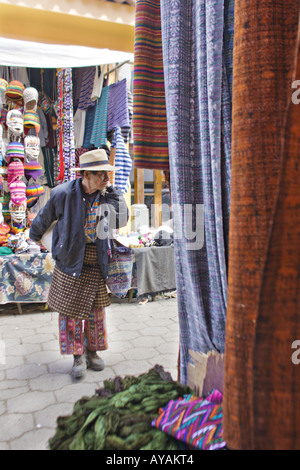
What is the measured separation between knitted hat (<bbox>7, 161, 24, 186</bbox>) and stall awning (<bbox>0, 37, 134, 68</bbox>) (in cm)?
123

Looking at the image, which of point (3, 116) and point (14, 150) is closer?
point (14, 150)

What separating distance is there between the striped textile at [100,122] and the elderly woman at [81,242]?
7.79ft

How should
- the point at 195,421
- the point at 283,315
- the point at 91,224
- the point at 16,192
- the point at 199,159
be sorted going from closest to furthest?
the point at 283,315 < the point at 195,421 < the point at 199,159 < the point at 91,224 < the point at 16,192

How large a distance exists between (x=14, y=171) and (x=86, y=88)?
1.70 metres

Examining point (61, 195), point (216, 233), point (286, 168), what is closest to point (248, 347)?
point (286, 168)

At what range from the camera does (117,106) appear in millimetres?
5164

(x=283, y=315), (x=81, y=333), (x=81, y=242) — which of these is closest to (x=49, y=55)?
(x=81, y=242)

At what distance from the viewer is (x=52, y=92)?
5.72 metres

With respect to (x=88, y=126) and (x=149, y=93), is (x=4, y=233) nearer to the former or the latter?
(x=88, y=126)

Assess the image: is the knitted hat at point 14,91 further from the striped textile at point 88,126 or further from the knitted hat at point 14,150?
the striped textile at point 88,126

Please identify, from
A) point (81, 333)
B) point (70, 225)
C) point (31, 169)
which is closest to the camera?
point (70, 225)

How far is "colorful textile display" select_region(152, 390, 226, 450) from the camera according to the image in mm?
941

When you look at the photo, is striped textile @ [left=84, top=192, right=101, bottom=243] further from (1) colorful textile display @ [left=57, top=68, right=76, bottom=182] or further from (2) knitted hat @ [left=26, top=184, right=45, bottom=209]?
(2) knitted hat @ [left=26, top=184, right=45, bottom=209]
